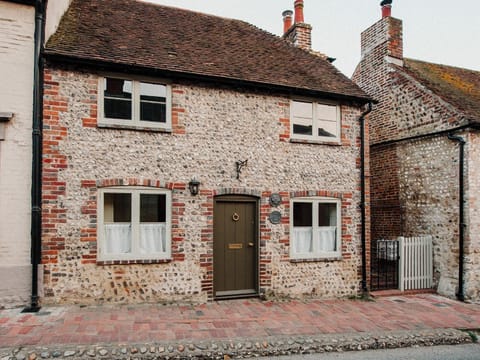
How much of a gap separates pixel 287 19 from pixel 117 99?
7.80m

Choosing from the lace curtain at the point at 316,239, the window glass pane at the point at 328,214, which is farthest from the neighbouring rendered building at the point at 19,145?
the window glass pane at the point at 328,214

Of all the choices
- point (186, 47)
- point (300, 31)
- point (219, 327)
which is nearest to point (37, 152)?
point (186, 47)

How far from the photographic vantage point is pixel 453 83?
11414 mm

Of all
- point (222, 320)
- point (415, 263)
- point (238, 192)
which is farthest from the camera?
point (415, 263)

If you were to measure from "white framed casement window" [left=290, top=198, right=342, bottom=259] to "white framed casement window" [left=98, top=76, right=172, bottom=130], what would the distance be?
3.78 m

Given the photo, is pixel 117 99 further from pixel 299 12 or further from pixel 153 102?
pixel 299 12

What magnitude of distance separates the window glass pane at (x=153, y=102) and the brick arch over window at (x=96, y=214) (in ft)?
4.69

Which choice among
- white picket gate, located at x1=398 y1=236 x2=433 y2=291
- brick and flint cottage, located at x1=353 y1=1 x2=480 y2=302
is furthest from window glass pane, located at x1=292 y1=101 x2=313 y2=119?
white picket gate, located at x1=398 y1=236 x2=433 y2=291

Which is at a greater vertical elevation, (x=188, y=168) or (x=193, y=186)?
(x=188, y=168)

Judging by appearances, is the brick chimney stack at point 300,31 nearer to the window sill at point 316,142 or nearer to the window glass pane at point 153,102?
the window sill at point 316,142

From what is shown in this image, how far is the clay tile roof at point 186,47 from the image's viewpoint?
7715 millimetres

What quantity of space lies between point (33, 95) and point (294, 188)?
5.98m

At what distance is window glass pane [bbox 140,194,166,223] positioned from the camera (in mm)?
7625

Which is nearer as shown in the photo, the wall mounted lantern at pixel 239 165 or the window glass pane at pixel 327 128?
the wall mounted lantern at pixel 239 165
